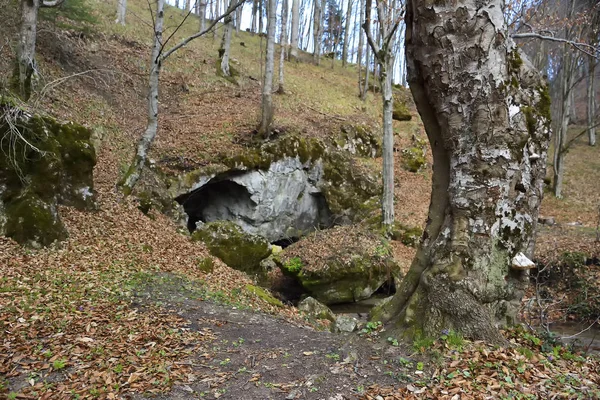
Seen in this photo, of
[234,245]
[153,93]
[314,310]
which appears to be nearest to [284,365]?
[314,310]

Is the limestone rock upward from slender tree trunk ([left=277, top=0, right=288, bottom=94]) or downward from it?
downward

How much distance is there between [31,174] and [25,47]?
4.28 meters

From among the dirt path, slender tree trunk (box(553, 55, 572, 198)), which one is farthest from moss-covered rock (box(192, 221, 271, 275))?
slender tree trunk (box(553, 55, 572, 198))

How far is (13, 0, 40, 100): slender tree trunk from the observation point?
9.52m

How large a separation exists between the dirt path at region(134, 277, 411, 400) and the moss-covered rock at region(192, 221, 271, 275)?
5.35 m

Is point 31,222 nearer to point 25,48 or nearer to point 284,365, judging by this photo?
point 25,48

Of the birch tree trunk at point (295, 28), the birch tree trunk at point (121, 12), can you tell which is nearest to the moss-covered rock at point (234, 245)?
the birch tree trunk at point (121, 12)

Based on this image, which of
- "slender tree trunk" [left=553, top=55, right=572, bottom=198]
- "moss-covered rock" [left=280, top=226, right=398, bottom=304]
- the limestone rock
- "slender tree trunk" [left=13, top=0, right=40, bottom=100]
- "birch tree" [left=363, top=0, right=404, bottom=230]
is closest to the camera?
the limestone rock

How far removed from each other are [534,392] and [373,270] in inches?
329

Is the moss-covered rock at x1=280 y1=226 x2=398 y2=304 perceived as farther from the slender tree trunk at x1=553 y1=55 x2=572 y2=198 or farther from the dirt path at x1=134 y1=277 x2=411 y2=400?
the slender tree trunk at x1=553 y1=55 x2=572 y2=198

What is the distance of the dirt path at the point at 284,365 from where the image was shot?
3.57m

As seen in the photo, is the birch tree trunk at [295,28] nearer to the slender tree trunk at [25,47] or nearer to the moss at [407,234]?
the moss at [407,234]

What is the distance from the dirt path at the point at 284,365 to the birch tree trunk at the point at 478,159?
1.94ft

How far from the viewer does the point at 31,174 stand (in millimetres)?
7309
